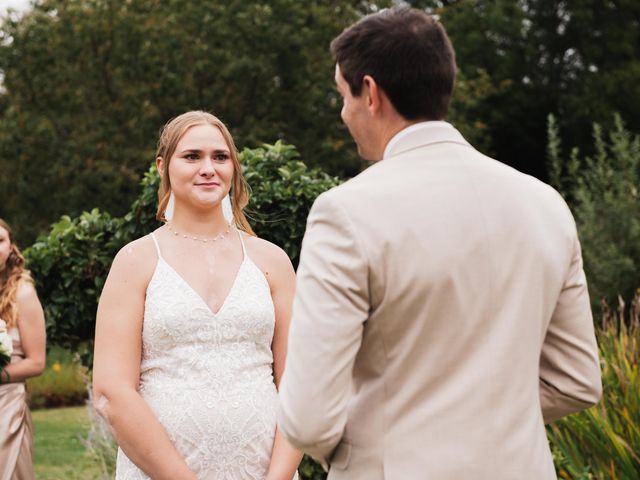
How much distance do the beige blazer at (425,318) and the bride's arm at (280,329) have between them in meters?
1.22

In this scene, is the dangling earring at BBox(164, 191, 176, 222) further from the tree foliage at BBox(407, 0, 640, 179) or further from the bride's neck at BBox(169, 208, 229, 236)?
the tree foliage at BBox(407, 0, 640, 179)

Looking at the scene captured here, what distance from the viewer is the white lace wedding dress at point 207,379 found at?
3.44 m

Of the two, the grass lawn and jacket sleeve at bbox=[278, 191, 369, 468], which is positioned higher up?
jacket sleeve at bbox=[278, 191, 369, 468]

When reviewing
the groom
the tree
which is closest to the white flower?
the groom

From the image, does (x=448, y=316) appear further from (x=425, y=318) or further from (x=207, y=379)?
(x=207, y=379)

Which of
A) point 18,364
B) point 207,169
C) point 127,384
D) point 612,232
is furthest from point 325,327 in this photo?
point 612,232

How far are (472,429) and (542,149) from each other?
2614 cm

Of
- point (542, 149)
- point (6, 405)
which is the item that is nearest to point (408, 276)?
point (6, 405)

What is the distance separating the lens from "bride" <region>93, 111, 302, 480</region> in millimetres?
3359

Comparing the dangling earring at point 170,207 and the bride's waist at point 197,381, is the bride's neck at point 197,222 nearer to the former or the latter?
the dangling earring at point 170,207

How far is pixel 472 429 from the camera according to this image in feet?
7.27

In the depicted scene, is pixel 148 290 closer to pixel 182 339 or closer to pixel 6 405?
pixel 182 339

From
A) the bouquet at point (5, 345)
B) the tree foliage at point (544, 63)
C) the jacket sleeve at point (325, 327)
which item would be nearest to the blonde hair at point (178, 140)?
the jacket sleeve at point (325, 327)

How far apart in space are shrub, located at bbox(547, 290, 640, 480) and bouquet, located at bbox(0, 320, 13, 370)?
10.9 feet
